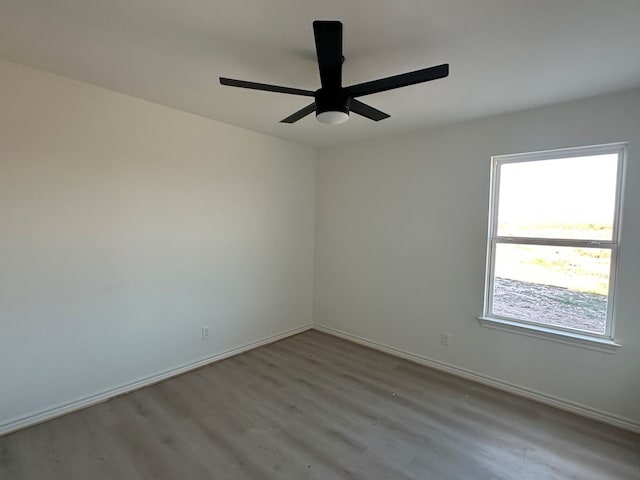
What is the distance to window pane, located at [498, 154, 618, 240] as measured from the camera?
94.5 inches

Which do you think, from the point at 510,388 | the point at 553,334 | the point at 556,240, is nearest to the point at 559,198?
the point at 556,240

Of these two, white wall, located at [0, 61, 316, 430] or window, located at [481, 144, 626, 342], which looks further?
window, located at [481, 144, 626, 342]

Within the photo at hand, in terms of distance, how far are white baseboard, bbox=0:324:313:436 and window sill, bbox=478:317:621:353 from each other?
2526 mm

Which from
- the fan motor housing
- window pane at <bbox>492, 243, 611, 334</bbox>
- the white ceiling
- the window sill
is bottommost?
the window sill

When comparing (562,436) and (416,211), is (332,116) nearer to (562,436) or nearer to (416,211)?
(416,211)

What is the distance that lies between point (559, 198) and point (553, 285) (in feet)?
2.44

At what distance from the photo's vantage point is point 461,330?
10.0 feet

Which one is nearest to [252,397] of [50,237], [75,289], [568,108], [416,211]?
[75,289]

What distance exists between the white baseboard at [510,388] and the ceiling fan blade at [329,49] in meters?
2.86

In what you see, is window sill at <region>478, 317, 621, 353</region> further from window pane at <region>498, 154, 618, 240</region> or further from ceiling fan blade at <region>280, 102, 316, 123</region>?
ceiling fan blade at <region>280, 102, 316, 123</region>

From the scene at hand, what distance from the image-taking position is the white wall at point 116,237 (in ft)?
6.97

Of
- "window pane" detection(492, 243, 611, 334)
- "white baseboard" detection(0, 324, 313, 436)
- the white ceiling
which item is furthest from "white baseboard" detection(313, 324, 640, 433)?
the white ceiling

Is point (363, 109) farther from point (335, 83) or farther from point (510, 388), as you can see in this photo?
point (510, 388)

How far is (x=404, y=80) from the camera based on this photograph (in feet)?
4.91
